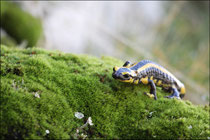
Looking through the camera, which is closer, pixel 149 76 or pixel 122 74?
pixel 122 74

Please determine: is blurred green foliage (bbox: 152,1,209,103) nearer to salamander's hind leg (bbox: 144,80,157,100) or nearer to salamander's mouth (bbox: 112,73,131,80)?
salamander's hind leg (bbox: 144,80,157,100)

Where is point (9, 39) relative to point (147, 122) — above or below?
above

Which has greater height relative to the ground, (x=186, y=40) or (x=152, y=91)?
(x=186, y=40)

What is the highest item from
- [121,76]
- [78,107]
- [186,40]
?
[186,40]

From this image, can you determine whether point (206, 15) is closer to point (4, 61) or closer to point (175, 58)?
point (175, 58)

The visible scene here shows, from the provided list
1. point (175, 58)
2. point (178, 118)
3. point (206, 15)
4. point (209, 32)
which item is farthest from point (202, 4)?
point (178, 118)

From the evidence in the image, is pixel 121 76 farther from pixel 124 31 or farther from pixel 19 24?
pixel 124 31

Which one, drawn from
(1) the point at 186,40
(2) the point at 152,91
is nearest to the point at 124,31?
(1) the point at 186,40
